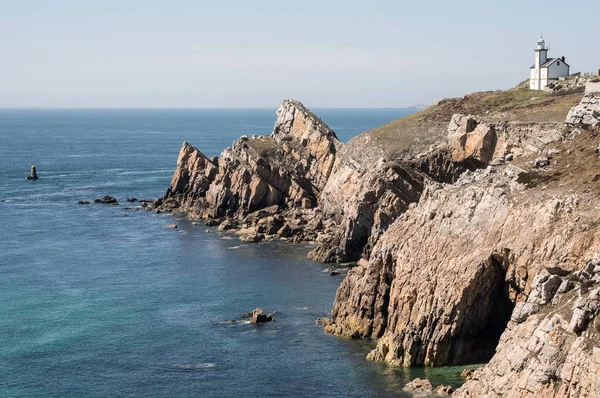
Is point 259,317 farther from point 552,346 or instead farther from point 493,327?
point 552,346

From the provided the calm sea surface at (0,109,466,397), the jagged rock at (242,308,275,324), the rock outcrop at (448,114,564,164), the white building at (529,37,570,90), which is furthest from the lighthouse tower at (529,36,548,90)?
the jagged rock at (242,308,275,324)

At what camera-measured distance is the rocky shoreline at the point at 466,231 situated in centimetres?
5391

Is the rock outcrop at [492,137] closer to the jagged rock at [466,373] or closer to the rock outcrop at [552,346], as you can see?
the jagged rock at [466,373]

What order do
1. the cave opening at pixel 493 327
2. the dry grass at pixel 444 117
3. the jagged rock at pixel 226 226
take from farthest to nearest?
the jagged rock at pixel 226 226 < the dry grass at pixel 444 117 < the cave opening at pixel 493 327

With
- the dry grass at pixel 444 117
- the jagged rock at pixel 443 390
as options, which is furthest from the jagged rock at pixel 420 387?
the dry grass at pixel 444 117

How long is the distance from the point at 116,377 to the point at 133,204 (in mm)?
100703

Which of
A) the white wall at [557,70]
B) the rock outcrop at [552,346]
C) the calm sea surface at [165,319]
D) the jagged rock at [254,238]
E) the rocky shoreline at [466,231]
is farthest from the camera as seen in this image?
the white wall at [557,70]

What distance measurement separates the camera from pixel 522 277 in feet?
224

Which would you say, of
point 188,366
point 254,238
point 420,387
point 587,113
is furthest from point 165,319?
point 587,113

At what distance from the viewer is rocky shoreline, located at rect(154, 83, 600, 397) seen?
53.9m

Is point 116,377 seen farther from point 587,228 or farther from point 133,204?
point 133,204

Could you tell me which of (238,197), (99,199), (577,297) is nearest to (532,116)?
(238,197)

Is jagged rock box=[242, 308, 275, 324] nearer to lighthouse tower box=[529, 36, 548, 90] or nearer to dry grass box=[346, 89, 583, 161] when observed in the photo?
dry grass box=[346, 89, 583, 161]

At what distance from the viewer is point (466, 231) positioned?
73.8 meters
